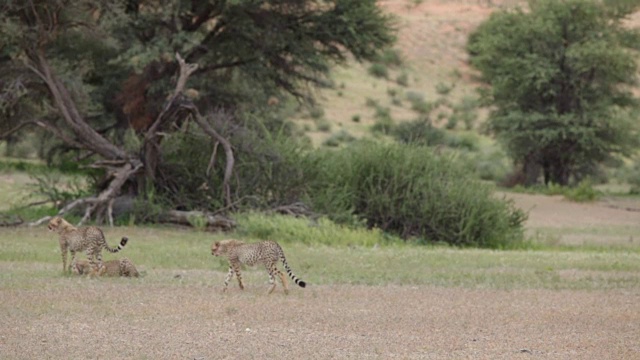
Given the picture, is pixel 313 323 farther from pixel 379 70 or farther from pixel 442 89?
pixel 442 89

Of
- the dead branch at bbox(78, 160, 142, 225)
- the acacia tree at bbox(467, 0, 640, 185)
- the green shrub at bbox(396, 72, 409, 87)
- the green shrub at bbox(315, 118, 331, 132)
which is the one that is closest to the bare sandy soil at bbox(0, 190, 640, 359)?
the dead branch at bbox(78, 160, 142, 225)

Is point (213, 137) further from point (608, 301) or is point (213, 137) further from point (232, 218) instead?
point (608, 301)

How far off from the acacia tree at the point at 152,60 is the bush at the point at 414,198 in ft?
8.48

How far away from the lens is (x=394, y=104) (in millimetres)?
67562

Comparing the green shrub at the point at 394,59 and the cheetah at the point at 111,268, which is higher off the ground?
the cheetah at the point at 111,268

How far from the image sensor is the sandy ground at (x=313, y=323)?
10250 millimetres

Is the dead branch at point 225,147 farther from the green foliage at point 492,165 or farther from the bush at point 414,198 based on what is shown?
the green foliage at point 492,165

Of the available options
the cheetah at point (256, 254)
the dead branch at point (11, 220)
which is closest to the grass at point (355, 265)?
the dead branch at point (11, 220)

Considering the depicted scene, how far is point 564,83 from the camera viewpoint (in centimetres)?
4512

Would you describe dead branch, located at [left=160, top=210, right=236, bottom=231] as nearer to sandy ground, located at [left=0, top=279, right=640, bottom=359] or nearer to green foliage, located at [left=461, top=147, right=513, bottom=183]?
sandy ground, located at [left=0, top=279, right=640, bottom=359]

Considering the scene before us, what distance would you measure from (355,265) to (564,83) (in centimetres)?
2932

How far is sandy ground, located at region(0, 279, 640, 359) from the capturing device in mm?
10250

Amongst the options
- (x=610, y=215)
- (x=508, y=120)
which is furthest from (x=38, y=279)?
(x=508, y=120)

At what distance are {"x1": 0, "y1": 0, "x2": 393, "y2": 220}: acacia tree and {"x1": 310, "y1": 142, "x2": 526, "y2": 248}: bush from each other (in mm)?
2585
